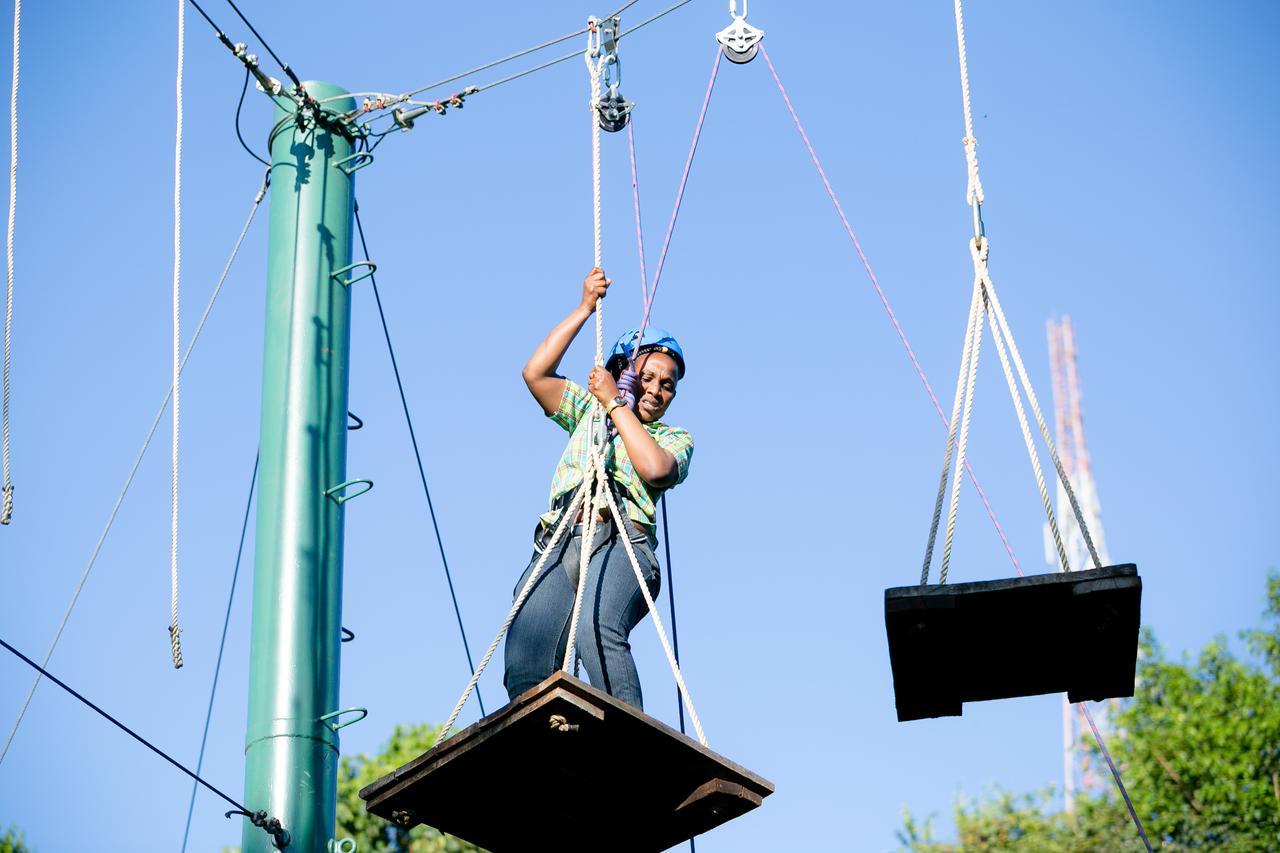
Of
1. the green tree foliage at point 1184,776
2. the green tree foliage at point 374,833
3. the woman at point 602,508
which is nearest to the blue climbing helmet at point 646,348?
the woman at point 602,508

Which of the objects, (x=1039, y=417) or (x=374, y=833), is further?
(x=374, y=833)

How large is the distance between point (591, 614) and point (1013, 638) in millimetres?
1097

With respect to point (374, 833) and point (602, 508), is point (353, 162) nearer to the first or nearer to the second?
point (602, 508)

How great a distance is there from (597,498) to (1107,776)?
75.8 feet

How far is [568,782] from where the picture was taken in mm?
4949

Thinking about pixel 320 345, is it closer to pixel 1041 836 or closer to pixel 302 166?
pixel 302 166

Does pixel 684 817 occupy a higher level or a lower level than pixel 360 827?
lower

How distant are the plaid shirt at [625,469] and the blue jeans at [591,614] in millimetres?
63

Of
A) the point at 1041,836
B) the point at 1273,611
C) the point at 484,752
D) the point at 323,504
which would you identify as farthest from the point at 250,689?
the point at 1273,611

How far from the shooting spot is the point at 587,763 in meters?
4.86

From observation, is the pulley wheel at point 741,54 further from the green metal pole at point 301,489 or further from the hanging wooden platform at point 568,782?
the hanging wooden platform at point 568,782

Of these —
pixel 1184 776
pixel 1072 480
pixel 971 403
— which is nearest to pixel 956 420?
pixel 971 403

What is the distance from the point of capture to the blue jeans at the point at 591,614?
16.6ft

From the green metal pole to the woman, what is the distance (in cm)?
60
